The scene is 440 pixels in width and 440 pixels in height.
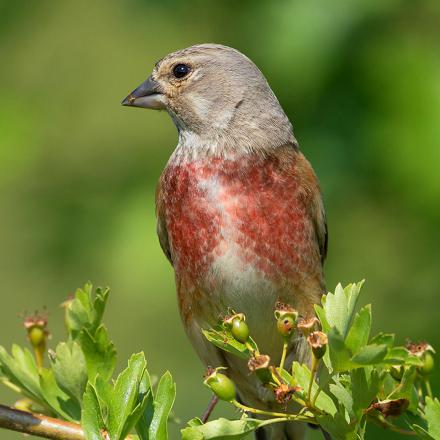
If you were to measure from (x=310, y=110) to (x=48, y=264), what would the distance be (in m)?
1.81

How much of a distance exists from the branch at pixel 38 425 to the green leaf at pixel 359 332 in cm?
86

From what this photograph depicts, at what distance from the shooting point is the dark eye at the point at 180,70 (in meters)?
4.62

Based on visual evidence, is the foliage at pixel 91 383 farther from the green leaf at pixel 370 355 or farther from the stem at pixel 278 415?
the green leaf at pixel 370 355

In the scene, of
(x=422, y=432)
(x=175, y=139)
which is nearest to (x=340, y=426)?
(x=422, y=432)

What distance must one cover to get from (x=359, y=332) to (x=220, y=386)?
1.35 ft

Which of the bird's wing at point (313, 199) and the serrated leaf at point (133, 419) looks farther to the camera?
the bird's wing at point (313, 199)

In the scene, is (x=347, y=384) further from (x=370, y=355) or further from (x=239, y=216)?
(x=239, y=216)

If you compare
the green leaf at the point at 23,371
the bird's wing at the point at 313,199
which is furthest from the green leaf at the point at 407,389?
the bird's wing at the point at 313,199

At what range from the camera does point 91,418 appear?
8.69ft

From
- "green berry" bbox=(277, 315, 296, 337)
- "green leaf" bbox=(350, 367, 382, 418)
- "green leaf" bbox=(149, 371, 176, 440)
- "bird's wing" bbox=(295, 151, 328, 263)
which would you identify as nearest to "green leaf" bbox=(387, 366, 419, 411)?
"green leaf" bbox=(350, 367, 382, 418)

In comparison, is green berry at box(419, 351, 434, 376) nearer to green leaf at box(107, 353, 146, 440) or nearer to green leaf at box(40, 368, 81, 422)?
green leaf at box(107, 353, 146, 440)

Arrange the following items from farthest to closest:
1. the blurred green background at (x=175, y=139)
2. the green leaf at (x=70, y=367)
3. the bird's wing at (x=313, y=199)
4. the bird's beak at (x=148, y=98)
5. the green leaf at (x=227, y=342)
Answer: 1. the blurred green background at (x=175, y=139)
2. the bird's beak at (x=148, y=98)
3. the bird's wing at (x=313, y=199)
4. the green leaf at (x=70, y=367)
5. the green leaf at (x=227, y=342)

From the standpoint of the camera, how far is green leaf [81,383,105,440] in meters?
2.64

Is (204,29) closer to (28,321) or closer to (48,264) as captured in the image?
(48,264)
